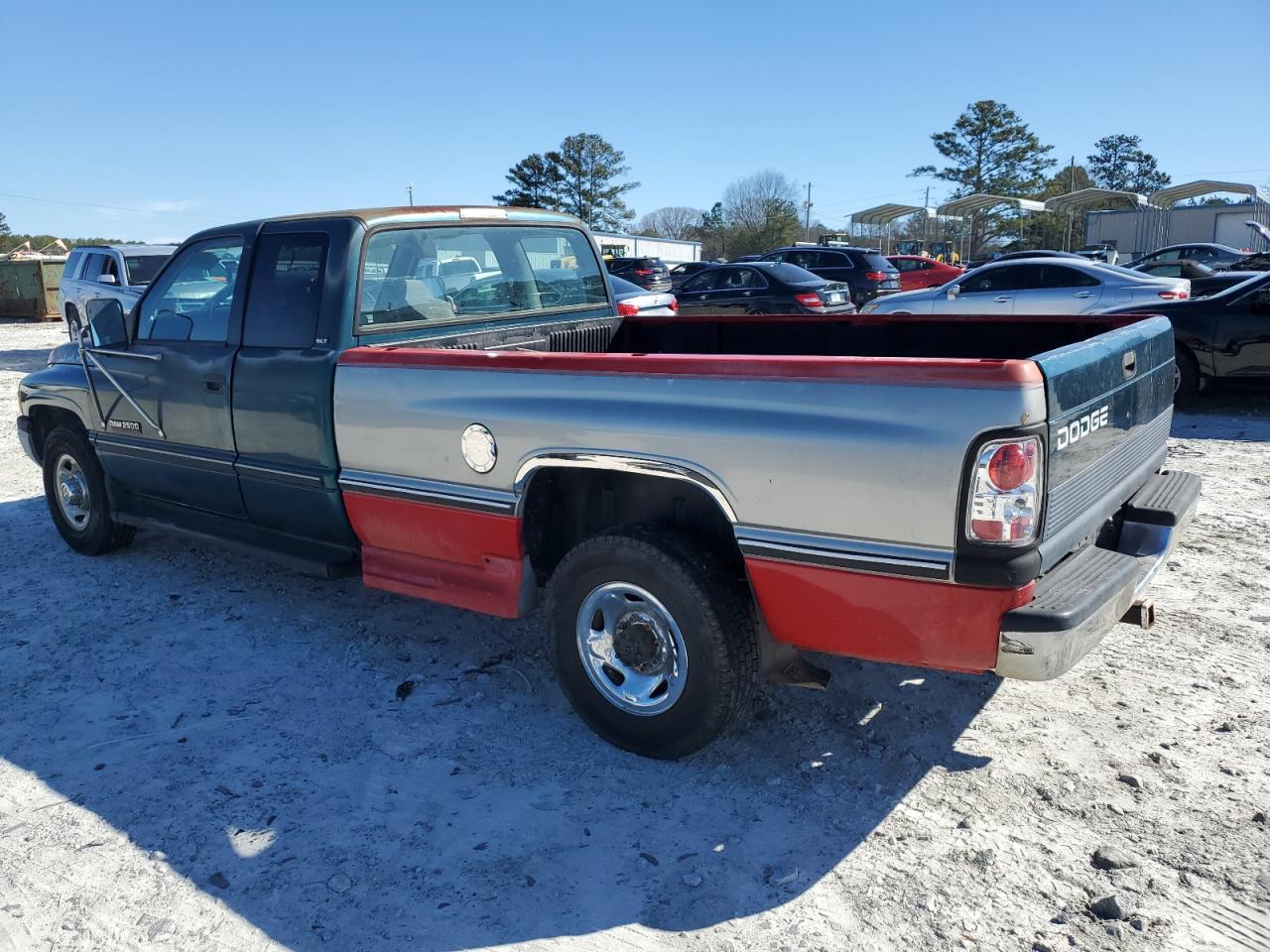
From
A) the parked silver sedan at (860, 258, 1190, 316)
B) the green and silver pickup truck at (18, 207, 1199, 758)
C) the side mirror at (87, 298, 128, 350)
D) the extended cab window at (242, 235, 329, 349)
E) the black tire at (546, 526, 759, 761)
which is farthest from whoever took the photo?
the parked silver sedan at (860, 258, 1190, 316)

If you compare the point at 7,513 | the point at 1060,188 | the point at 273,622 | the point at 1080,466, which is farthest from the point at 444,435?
the point at 1060,188

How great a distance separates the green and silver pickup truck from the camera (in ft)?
8.98

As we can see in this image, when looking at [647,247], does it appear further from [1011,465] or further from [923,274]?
[1011,465]

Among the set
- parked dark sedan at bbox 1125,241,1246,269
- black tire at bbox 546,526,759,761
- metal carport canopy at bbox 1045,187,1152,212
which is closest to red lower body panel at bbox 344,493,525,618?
black tire at bbox 546,526,759,761

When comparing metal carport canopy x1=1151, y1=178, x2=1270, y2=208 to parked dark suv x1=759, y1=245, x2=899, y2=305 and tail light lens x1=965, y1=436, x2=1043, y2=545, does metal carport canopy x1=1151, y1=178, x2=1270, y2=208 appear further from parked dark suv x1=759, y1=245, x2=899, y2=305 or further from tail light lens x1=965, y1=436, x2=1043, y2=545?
tail light lens x1=965, y1=436, x2=1043, y2=545

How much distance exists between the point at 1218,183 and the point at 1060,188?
112 ft

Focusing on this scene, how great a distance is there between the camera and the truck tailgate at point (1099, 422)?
2.78m

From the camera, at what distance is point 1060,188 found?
6975 cm

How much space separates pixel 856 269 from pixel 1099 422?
1846 cm

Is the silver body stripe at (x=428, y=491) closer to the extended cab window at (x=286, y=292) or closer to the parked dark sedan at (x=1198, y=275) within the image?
the extended cab window at (x=286, y=292)

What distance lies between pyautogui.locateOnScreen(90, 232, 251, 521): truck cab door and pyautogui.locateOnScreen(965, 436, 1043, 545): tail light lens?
3.46 metres

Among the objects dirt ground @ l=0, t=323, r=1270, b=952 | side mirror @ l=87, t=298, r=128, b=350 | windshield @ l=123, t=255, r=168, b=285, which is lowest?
dirt ground @ l=0, t=323, r=1270, b=952

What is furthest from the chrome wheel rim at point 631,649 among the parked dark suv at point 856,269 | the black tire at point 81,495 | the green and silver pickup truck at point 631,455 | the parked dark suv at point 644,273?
the parked dark suv at point 644,273

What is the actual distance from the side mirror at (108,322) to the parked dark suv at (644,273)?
18628mm
